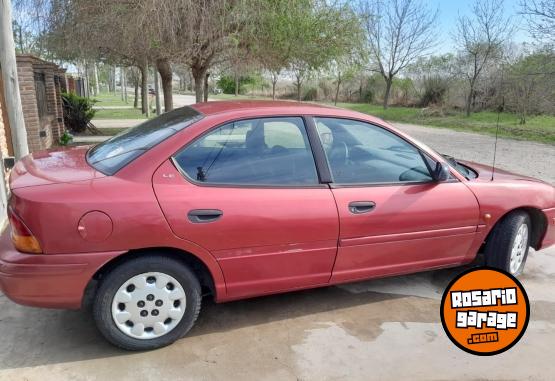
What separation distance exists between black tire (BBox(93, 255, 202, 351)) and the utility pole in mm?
3551

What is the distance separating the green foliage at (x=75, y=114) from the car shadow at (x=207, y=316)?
37.5ft

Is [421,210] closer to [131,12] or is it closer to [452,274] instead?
[452,274]

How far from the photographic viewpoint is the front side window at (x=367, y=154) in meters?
3.24

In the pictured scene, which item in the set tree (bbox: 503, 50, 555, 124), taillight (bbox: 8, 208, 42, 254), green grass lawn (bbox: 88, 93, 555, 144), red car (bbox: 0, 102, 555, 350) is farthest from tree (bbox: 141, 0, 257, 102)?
tree (bbox: 503, 50, 555, 124)

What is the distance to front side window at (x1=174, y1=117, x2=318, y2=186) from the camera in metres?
2.86

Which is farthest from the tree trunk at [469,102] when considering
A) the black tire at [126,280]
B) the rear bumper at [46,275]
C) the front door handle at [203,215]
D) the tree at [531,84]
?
the rear bumper at [46,275]

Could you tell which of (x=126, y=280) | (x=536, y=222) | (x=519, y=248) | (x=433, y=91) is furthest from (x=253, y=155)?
(x=433, y=91)

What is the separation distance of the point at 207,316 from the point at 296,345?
2.43 feet

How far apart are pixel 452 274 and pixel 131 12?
26.4ft

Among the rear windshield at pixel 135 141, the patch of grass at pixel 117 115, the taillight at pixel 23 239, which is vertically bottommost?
the patch of grass at pixel 117 115

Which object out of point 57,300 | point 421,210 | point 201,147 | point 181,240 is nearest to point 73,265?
point 57,300

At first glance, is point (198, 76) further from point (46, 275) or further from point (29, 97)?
point (46, 275)

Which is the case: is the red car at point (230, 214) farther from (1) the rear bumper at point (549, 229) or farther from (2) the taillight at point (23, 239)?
(1) the rear bumper at point (549, 229)

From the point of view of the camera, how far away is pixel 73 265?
253 centimetres
